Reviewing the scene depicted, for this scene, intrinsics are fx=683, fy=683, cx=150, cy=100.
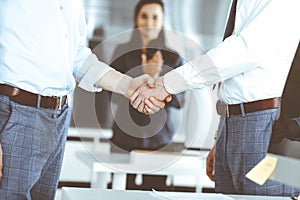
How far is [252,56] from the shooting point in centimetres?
216

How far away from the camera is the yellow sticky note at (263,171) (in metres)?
1.14

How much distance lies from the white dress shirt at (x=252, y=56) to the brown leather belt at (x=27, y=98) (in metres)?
0.43

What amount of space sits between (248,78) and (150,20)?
2107 mm

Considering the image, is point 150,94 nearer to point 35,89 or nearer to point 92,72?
point 92,72

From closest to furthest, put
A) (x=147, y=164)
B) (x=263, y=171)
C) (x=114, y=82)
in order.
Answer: (x=263, y=171) → (x=114, y=82) → (x=147, y=164)

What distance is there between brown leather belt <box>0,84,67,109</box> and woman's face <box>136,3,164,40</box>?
2.10 m

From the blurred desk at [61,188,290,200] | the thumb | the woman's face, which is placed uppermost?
the woman's face

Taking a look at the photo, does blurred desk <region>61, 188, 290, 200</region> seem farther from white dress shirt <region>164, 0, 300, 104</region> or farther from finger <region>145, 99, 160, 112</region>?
finger <region>145, 99, 160, 112</region>

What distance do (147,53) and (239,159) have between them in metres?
1.73

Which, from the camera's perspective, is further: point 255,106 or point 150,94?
point 150,94

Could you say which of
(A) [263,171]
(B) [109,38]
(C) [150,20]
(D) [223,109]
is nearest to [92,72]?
(D) [223,109]

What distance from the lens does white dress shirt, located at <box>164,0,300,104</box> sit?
7.06 feet

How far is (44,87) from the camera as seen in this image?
2.06 meters

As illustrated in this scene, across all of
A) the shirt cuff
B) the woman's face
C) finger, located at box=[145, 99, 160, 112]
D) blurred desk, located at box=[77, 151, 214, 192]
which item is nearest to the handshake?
finger, located at box=[145, 99, 160, 112]
